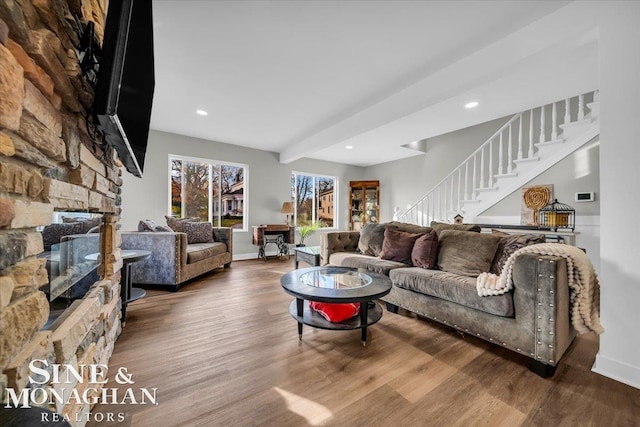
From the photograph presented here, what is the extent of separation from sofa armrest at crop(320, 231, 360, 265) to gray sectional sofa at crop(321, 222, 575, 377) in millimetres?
780

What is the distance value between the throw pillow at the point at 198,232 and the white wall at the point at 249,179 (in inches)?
32.4

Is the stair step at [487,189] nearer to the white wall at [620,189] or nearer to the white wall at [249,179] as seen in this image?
the white wall at [620,189]

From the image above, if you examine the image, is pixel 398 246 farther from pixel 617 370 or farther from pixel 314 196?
pixel 314 196

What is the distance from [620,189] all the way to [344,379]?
2.05 m

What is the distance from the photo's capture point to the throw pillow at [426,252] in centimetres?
257

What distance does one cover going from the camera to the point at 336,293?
1793 millimetres

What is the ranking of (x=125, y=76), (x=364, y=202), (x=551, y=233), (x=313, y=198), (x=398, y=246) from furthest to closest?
(x=364, y=202) → (x=313, y=198) → (x=551, y=233) → (x=398, y=246) → (x=125, y=76)

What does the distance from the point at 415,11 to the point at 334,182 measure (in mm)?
5206

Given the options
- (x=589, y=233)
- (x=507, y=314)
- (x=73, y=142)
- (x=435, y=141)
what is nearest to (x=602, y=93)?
(x=507, y=314)

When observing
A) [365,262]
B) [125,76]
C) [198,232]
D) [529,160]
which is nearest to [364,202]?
[529,160]

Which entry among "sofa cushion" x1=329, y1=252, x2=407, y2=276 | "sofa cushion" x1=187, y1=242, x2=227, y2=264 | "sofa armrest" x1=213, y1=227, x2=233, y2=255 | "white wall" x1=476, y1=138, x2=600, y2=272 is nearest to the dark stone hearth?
"sofa cushion" x1=329, y1=252, x2=407, y2=276

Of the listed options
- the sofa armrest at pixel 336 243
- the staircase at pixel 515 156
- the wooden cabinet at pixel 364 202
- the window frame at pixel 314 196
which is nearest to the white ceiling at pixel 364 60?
the staircase at pixel 515 156

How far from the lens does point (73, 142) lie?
39.0 inches

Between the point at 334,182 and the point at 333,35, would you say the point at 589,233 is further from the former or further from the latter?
the point at 334,182
